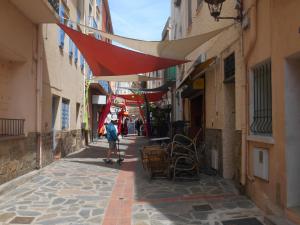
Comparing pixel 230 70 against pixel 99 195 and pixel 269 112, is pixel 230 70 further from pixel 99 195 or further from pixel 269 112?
Result: pixel 99 195

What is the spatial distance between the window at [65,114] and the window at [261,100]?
854 cm

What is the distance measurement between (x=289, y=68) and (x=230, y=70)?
325 cm

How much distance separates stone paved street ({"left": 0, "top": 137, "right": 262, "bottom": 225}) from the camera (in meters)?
6.40

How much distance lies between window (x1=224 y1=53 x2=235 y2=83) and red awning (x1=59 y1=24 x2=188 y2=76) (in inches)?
81.7

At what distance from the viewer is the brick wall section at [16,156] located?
8185mm

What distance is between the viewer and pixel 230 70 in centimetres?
885

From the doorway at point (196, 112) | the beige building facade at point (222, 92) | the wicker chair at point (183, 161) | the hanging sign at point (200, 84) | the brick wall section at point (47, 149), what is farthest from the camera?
the doorway at point (196, 112)

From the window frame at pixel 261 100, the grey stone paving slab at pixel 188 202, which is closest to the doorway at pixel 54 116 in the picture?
the grey stone paving slab at pixel 188 202

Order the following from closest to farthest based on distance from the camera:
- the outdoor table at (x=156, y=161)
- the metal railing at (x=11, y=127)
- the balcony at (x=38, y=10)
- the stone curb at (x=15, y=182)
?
1. the stone curb at (x=15, y=182)
2. the balcony at (x=38, y=10)
3. the metal railing at (x=11, y=127)
4. the outdoor table at (x=156, y=161)

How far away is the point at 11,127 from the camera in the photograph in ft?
30.5

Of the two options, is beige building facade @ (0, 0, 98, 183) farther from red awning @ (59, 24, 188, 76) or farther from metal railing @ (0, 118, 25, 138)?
red awning @ (59, 24, 188, 76)

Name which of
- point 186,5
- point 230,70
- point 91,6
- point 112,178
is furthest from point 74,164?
point 91,6

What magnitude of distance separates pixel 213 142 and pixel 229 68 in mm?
2309

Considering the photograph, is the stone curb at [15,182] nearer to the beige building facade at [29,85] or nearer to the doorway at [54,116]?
the beige building facade at [29,85]
